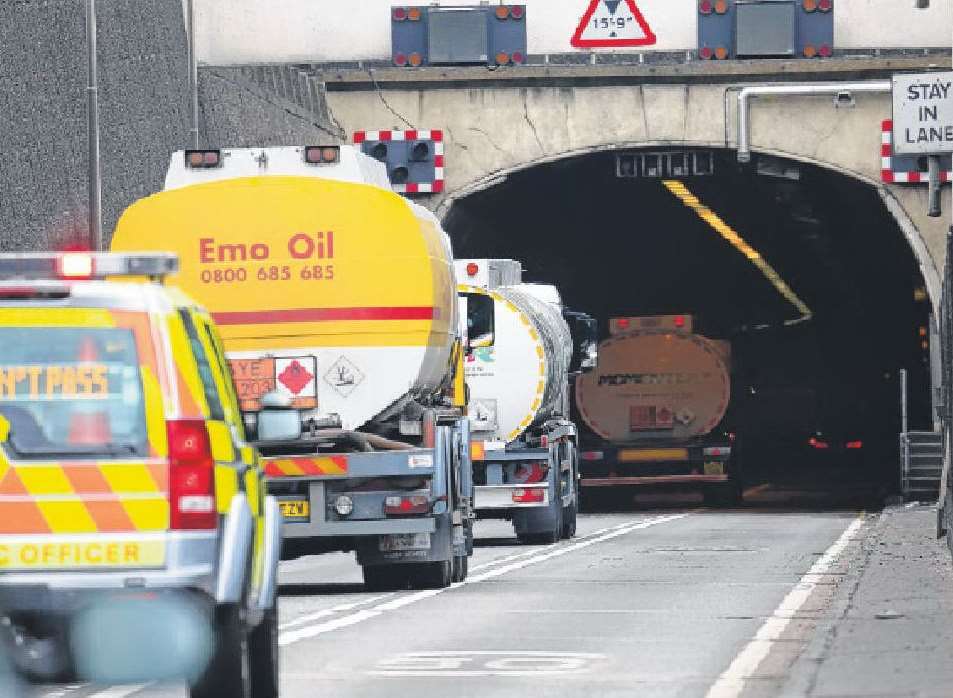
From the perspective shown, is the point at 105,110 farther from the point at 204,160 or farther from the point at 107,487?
the point at 107,487

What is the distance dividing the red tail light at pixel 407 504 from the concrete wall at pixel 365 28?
2160 cm

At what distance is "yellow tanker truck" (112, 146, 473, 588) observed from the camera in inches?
816

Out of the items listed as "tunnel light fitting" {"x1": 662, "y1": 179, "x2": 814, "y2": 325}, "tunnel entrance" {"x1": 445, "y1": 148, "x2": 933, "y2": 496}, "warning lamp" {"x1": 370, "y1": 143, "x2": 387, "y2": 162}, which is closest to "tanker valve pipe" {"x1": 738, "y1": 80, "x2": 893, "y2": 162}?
"tunnel entrance" {"x1": 445, "y1": 148, "x2": 933, "y2": 496}

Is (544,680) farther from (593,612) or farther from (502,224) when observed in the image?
(502,224)

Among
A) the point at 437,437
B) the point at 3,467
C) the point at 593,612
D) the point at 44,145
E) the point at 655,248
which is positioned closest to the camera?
the point at 3,467

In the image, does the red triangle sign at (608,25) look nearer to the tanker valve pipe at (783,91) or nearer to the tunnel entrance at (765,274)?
the tanker valve pipe at (783,91)

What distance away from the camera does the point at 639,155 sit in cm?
4369

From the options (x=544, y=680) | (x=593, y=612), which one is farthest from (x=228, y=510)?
(x=593, y=612)

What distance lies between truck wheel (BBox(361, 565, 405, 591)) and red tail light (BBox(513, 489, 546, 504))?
9.52 m

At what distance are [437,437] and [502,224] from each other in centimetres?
2860

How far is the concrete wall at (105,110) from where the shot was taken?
29500mm

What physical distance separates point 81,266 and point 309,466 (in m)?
10.2

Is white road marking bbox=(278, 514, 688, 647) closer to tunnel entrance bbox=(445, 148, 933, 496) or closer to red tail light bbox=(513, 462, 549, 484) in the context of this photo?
red tail light bbox=(513, 462, 549, 484)

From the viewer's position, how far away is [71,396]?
10.0 meters
